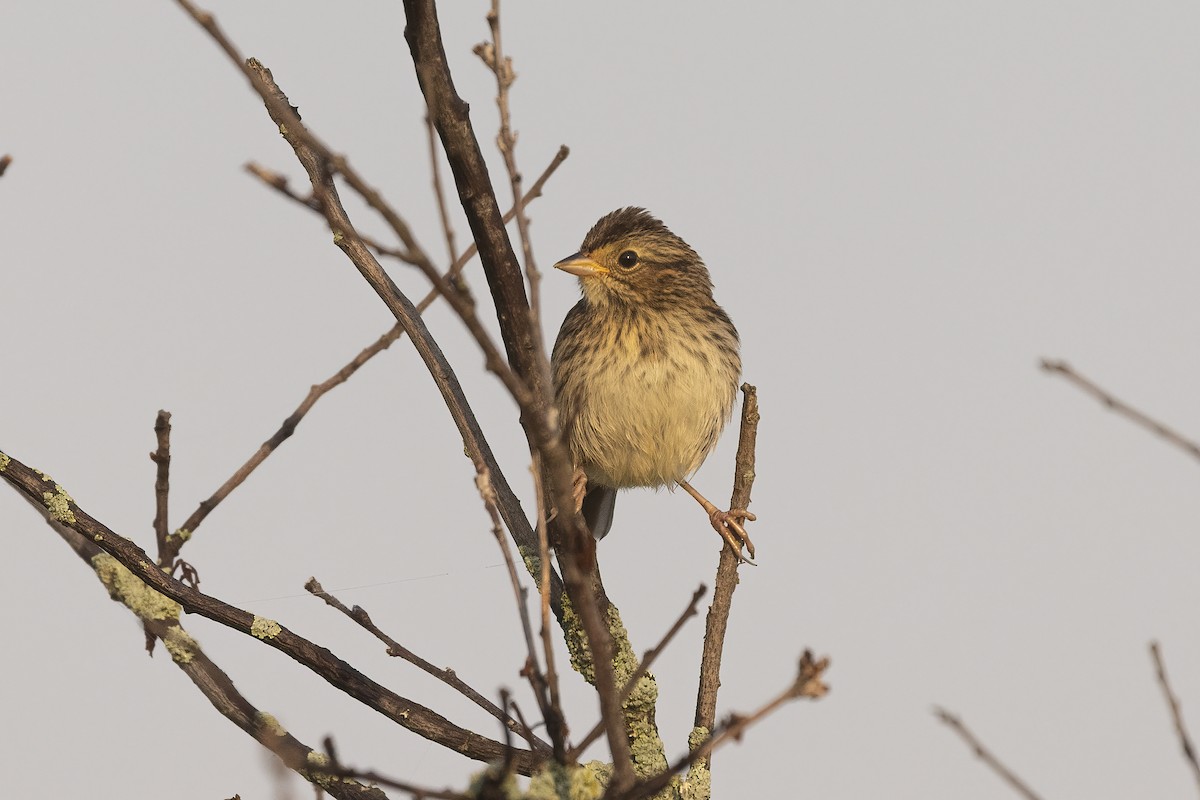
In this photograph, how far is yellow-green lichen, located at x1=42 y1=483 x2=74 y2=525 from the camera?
3.73m

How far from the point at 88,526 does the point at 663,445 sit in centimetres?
289

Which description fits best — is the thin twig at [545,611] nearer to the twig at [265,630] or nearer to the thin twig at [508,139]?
the thin twig at [508,139]

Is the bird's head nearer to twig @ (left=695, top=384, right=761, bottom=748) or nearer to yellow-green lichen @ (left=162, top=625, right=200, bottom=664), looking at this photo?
twig @ (left=695, top=384, right=761, bottom=748)

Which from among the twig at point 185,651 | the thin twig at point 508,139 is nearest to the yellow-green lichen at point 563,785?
the thin twig at point 508,139

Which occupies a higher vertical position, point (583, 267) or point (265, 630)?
point (583, 267)

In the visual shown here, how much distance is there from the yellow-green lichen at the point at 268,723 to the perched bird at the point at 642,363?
87.8 inches

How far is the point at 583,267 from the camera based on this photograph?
6.51 meters

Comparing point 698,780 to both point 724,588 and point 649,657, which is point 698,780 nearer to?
point 724,588

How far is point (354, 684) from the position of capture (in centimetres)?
393

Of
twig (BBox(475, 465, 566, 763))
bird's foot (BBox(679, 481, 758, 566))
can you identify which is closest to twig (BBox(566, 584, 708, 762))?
twig (BBox(475, 465, 566, 763))

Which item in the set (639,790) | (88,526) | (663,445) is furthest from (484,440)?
(639,790)

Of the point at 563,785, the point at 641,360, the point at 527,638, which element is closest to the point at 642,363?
the point at 641,360

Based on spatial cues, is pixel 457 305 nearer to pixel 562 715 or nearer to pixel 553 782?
pixel 562 715

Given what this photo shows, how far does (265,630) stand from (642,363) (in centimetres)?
270
